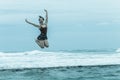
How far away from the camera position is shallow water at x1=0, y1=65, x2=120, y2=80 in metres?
22.8

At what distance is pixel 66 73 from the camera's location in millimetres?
24766

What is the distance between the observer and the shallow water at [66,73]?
22800 mm

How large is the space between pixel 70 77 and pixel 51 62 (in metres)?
7.25

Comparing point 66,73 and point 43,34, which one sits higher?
point 43,34

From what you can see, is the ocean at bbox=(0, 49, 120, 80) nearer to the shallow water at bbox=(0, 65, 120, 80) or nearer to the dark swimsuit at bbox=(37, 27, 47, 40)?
the shallow water at bbox=(0, 65, 120, 80)

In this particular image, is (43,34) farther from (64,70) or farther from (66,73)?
(64,70)

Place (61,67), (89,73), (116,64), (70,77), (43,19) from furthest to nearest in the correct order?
1. (116,64)
2. (61,67)
3. (89,73)
4. (70,77)
5. (43,19)

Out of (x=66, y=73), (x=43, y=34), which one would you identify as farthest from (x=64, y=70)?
(x=43, y=34)

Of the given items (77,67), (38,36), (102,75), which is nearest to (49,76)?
(102,75)

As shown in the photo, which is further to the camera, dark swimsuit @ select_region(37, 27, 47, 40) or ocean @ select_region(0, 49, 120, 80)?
ocean @ select_region(0, 49, 120, 80)

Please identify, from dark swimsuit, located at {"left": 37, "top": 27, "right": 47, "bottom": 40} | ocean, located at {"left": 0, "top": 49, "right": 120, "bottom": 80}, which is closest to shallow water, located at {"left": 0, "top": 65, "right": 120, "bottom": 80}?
ocean, located at {"left": 0, "top": 49, "right": 120, "bottom": 80}

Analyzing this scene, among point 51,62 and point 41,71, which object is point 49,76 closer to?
point 41,71

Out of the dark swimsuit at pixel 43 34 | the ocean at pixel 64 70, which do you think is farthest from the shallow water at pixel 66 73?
the dark swimsuit at pixel 43 34

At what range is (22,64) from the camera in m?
29.1
